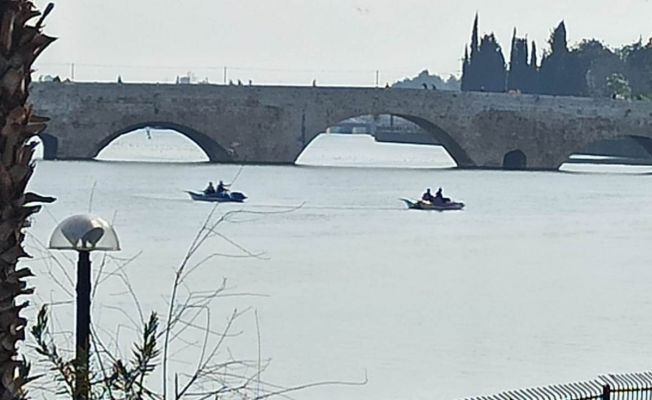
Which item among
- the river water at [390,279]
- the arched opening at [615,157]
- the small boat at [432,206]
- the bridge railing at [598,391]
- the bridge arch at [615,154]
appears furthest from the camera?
the bridge arch at [615,154]

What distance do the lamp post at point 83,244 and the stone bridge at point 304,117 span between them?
46.9 m

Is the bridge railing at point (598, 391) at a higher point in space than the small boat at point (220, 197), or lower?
higher

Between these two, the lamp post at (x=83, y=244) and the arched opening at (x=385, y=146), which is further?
the arched opening at (x=385, y=146)

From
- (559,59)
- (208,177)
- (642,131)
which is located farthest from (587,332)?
(559,59)

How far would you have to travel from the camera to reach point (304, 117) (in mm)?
54875

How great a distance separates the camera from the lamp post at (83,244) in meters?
5.51

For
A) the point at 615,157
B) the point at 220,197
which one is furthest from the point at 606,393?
the point at 615,157

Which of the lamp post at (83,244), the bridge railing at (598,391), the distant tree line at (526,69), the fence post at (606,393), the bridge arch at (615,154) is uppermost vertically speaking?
the distant tree line at (526,69)

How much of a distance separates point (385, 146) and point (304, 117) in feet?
148

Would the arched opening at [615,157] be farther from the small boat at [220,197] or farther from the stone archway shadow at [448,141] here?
the small boat at [220,197]

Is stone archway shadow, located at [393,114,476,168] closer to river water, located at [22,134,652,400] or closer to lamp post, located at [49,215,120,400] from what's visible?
river water, located at [22,134,652,400]

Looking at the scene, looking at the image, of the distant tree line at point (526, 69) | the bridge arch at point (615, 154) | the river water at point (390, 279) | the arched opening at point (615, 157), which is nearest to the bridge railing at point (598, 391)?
the river water at point (390, 279)

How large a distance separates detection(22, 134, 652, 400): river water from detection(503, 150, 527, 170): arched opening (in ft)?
35.2

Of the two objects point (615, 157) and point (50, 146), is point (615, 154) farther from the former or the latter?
point (50, 146)
